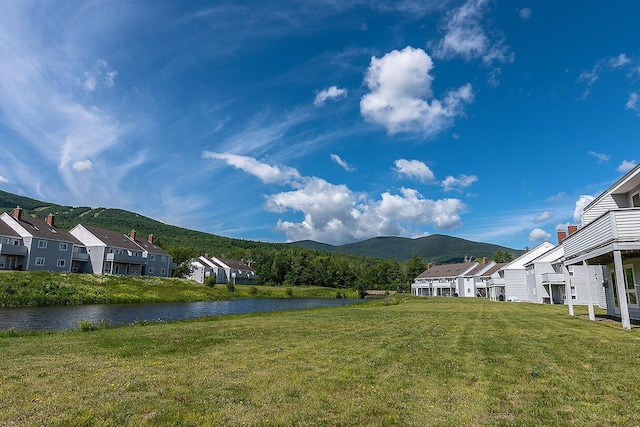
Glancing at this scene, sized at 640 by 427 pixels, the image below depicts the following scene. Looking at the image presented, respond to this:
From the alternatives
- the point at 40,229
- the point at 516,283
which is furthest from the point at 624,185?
the point at 40,229

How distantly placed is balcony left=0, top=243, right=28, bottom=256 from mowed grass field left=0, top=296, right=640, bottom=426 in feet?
157

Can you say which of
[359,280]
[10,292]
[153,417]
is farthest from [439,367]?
[359,280]

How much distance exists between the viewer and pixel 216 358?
9273 mm

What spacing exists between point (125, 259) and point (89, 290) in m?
23.2

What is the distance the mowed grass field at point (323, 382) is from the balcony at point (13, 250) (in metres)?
47.9

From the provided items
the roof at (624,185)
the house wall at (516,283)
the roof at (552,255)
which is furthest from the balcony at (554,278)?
the roof at (624,185)

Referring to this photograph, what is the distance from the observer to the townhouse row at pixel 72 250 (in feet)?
173

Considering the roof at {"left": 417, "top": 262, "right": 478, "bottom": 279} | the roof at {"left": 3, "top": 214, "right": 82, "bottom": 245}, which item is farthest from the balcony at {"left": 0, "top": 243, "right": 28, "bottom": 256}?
the roof at {"left": 417, "top": 262, "right": 478, "bottom": 279}

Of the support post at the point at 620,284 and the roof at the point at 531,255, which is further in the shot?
the roof at the point at 531,255

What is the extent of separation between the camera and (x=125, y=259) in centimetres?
6538

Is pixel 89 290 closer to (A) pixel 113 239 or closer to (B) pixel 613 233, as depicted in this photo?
(A) pixel 113 239

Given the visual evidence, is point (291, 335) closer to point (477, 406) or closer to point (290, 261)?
Answer: point (477, 406)

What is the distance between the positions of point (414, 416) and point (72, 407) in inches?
186

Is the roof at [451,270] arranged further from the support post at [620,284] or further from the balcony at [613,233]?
the support post at [620,284]
